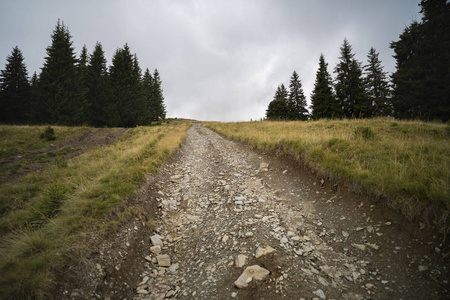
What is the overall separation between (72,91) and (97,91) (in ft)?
18.1

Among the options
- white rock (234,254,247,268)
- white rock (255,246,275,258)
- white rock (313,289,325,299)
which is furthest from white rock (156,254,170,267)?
white rock (313,289,325,299)

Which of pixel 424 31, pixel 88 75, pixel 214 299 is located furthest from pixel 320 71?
pixel 88 75

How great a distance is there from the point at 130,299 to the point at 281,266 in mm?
2764

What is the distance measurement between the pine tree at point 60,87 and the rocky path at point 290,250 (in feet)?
94.6

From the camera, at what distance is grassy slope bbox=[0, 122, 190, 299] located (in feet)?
8.30

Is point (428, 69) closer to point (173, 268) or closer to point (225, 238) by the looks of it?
point (225, 238)

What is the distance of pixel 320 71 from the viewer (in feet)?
113

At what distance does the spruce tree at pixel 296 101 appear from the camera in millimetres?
42250

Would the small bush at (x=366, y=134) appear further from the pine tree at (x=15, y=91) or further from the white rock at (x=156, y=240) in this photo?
the pine tree at (x=15, y=91)

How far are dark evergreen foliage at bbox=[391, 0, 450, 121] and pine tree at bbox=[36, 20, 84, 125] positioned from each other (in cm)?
4480

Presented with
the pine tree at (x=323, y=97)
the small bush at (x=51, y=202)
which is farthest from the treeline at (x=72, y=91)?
the pine tree at (x=323, y=97)

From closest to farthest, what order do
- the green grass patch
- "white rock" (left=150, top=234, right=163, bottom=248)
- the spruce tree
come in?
"white rock" (left=150, top=234, right=163, bottom=248) < the green grass patch < the spruce tree

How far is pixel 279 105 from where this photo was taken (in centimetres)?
4641

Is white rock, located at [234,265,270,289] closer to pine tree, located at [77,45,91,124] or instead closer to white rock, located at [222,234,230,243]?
white rock, located at [222,234,230,243]
